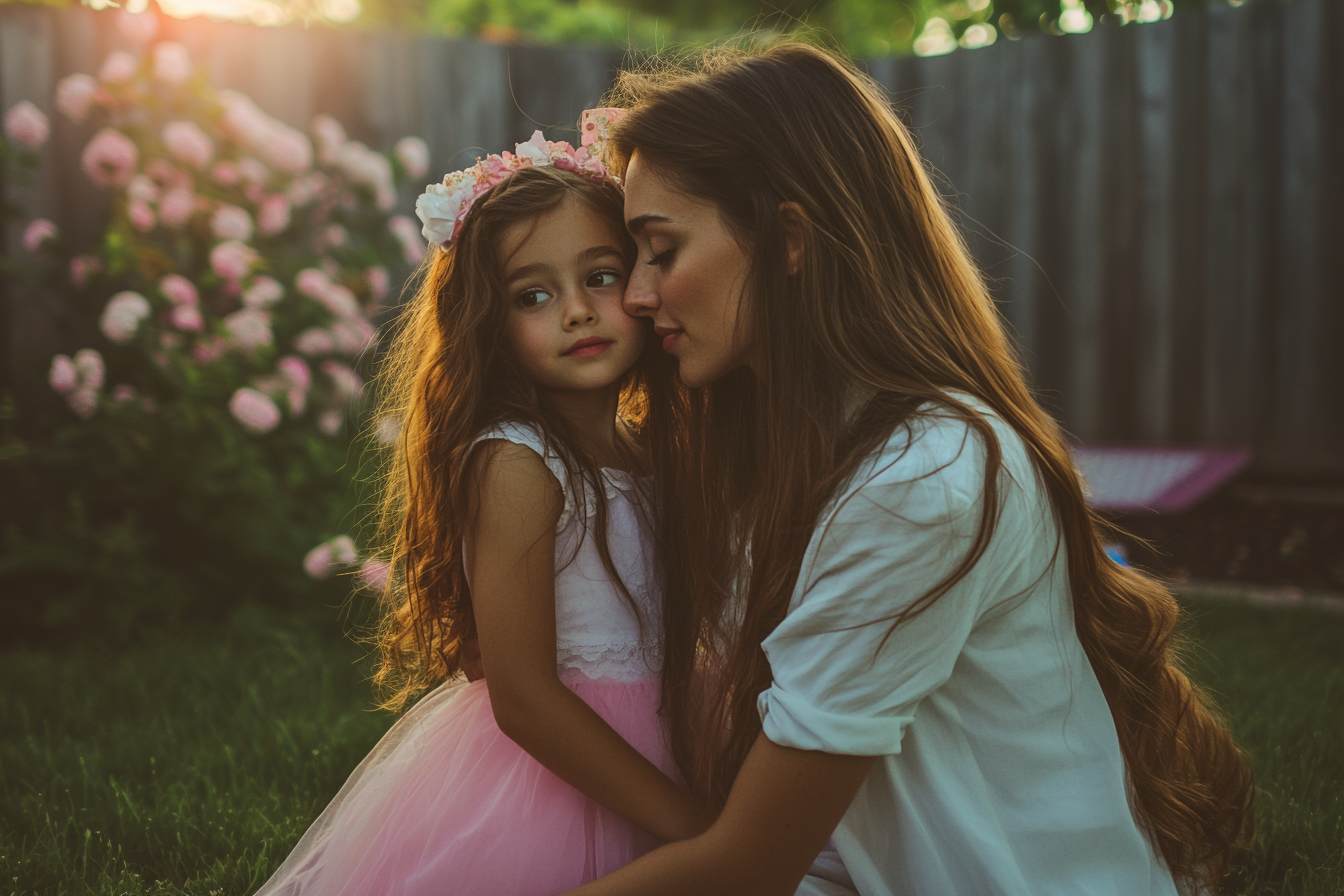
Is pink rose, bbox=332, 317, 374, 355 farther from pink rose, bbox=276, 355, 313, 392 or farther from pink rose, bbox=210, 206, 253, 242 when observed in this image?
pink rose, bbox=210, 206, 253, 242

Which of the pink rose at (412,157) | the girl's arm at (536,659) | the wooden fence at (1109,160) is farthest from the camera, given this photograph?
the wooden fence at (1109,160)

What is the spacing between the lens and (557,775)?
5.26ft

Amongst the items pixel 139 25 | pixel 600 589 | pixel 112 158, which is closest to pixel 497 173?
pixel 600 589

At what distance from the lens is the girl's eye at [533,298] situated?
1791mm

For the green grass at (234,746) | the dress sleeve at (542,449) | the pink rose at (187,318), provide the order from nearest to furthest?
the dress sleeve at (542,449), the green grass at (234,746), the pink rose at (187,318)

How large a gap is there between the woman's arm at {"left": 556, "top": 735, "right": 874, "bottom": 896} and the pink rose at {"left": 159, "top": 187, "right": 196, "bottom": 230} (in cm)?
299

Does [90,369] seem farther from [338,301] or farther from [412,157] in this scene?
[412,157]

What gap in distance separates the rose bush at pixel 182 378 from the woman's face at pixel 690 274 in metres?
1.85

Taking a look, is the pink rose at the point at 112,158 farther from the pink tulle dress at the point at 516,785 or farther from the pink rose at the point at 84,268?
the pink tulle dress at the point at 516,785

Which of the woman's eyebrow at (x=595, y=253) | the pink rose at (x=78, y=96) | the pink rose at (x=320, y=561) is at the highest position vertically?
the pink rose at (x=78, y=96)

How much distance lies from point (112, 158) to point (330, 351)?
91cm

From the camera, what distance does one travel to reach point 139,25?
12.9 feet

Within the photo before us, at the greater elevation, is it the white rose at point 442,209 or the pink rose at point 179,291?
the white rose at point 442,209

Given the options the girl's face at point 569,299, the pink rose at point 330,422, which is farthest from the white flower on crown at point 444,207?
the pink rose at point 330,422
